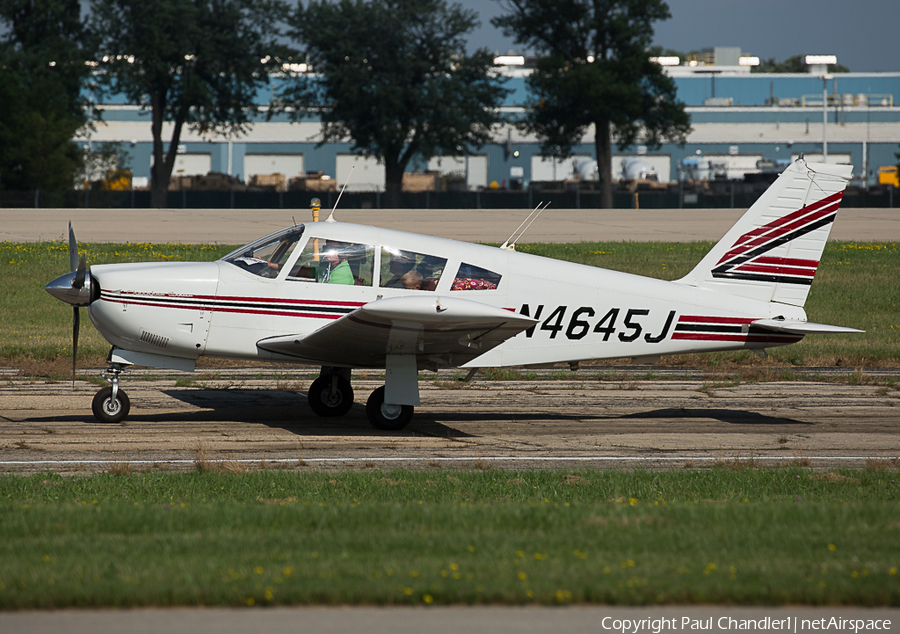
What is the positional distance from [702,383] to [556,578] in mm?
10884

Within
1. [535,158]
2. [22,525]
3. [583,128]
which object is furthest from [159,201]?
[22,525]

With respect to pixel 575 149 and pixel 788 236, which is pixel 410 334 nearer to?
pixel 788 236

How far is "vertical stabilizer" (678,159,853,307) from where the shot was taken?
12.3 meters

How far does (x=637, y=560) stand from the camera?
19.1 ft

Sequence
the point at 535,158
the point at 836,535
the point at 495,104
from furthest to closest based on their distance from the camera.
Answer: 1. the point at 535,158
2. the point at 495,104
3. the point at 836,535

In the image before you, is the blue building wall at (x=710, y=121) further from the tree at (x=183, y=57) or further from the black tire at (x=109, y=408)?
the black tire at (x=109, y=408)

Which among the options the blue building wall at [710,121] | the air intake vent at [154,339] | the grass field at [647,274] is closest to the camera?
the air intake vent at [154,339]

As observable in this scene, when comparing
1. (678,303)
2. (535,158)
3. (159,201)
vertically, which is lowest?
(678,303)

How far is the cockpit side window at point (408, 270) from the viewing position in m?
11.3

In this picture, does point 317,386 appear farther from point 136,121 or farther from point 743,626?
point 136,121

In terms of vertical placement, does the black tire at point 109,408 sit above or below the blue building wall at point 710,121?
below

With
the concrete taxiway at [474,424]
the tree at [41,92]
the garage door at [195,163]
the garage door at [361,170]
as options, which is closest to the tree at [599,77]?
the garage door at [361,170]

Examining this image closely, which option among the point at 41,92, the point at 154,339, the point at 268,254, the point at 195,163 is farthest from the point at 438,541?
the point at 195,163

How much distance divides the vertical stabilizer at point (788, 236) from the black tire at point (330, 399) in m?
4.92
